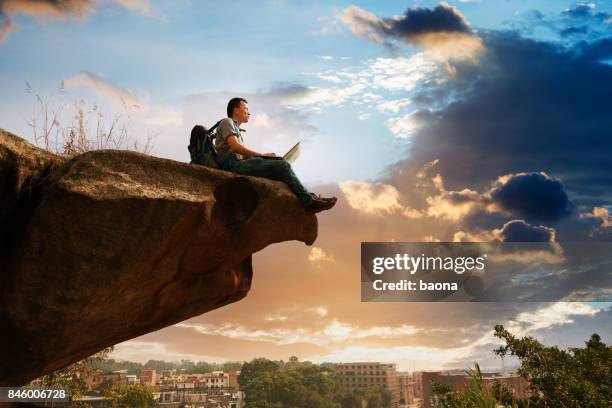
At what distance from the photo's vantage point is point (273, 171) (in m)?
8.98

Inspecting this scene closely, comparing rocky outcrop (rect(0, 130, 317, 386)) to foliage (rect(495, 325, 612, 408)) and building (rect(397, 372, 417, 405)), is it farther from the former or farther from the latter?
building (rect(397, 372, 417, 405))

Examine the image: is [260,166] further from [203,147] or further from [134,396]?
[134,396]

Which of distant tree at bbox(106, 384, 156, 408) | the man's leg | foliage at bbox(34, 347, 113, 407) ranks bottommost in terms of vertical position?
distant tree at bbox(106, 384, 156, 408)

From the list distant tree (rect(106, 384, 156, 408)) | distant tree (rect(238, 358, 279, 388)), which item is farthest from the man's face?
distant tree (rect(238, 358, 279, 388))

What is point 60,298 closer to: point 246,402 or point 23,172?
point 23,172

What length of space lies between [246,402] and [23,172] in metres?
55.9

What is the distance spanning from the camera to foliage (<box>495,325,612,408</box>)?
16.6 m

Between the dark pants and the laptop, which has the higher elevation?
the laptop

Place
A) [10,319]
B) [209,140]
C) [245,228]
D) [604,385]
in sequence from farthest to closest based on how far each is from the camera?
[604,385]
[209,140]
[245,228]
[10,319]

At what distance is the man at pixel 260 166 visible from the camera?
29.3 feet

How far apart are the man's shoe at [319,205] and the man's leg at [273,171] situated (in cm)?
9

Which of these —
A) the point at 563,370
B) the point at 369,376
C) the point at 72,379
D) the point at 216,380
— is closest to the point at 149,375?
the point at 216,380

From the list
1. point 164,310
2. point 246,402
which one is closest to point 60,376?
point 164,310

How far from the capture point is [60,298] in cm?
754
